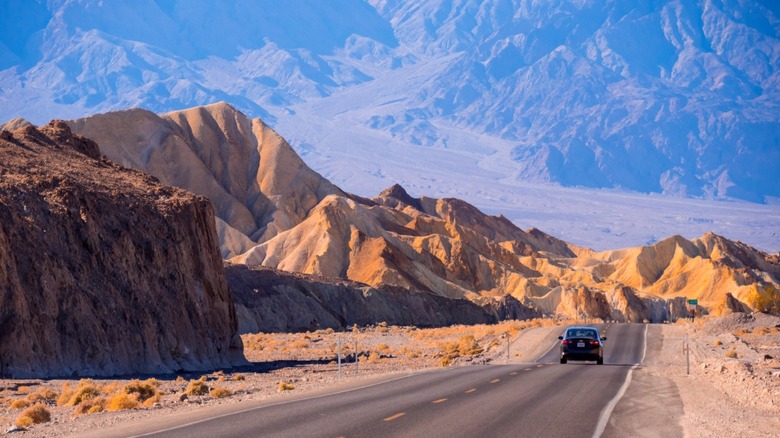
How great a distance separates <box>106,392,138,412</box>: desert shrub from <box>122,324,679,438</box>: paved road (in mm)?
4082

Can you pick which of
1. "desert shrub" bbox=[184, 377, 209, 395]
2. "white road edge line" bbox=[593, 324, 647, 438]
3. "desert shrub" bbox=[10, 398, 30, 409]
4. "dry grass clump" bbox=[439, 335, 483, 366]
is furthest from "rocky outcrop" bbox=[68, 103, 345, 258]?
"white road edge line" bbox=[593, 324, 647, 438]

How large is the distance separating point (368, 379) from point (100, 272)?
15.3m

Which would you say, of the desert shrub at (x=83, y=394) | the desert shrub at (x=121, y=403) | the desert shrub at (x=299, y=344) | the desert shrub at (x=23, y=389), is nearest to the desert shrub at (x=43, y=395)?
the desert shrub at (x=83, y=394)

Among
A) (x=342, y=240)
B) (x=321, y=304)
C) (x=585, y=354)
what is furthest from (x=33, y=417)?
(x=342, y=240)

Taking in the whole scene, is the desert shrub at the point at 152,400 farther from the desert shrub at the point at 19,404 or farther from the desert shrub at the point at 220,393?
the desert shrub at the point at 19,404

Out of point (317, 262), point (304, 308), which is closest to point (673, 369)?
point (304, 308)

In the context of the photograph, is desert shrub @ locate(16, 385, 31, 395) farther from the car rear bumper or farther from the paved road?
the car rear bumper

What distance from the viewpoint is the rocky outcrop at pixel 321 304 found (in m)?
92.5

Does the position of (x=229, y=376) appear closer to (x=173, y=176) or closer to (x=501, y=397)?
(x=501, y=397)

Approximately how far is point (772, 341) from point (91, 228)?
43.0 meters

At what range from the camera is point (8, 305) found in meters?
39.5

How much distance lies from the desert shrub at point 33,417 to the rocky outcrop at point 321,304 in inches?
2478

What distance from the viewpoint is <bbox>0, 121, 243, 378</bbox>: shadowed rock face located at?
133 feet

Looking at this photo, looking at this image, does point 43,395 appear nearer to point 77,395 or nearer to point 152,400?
point 77,395
